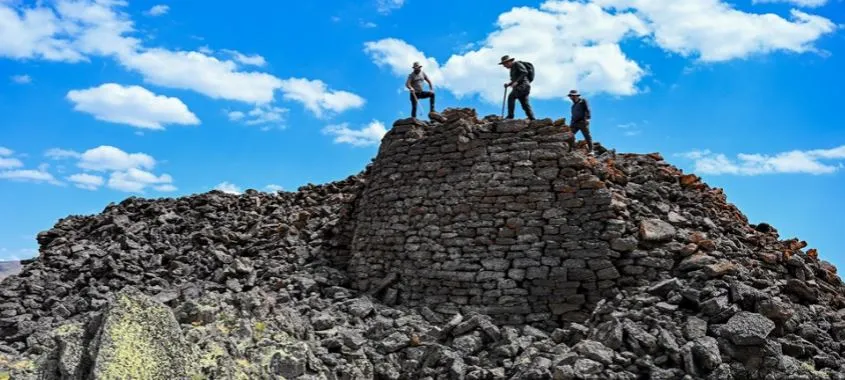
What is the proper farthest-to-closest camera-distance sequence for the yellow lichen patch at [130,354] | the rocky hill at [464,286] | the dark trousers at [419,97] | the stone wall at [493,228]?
1. the dark trousers at [419,97]
2. the stone wall at [493,228]
3. the rocky hill at [464,286]
4. the yellow lichen patch at [130,354]

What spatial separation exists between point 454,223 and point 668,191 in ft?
12.5

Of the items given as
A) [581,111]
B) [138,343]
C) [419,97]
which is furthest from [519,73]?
[138,343]

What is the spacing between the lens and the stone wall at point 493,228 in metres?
10.2

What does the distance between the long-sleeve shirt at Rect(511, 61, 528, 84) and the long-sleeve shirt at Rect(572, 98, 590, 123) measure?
1146 millimetres

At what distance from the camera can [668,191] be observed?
1166 cm

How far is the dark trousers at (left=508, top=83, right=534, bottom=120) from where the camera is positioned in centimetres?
1227

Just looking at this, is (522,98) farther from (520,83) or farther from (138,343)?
(138,343)

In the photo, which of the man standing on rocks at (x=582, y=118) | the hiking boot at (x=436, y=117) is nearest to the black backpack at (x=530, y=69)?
the man standing on rocks at (x=582, y=118)

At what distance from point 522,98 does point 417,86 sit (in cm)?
233

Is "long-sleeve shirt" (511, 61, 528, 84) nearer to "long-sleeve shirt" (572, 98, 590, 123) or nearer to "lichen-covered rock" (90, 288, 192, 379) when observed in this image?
"long-sleeve shirt" (572, 98, 590, 123)

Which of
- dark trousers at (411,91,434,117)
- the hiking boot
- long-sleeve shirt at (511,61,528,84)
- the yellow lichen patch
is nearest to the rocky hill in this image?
the yellow lichen patch

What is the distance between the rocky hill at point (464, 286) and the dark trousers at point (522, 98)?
1.54 feet

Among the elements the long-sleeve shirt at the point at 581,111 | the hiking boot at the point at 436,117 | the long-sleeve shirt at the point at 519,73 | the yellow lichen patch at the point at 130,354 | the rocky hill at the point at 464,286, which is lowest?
the yellow lichen patch at the point at 130,354

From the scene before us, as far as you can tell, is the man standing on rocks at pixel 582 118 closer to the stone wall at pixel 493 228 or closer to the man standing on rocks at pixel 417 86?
the stone wall at pixel 493 228
